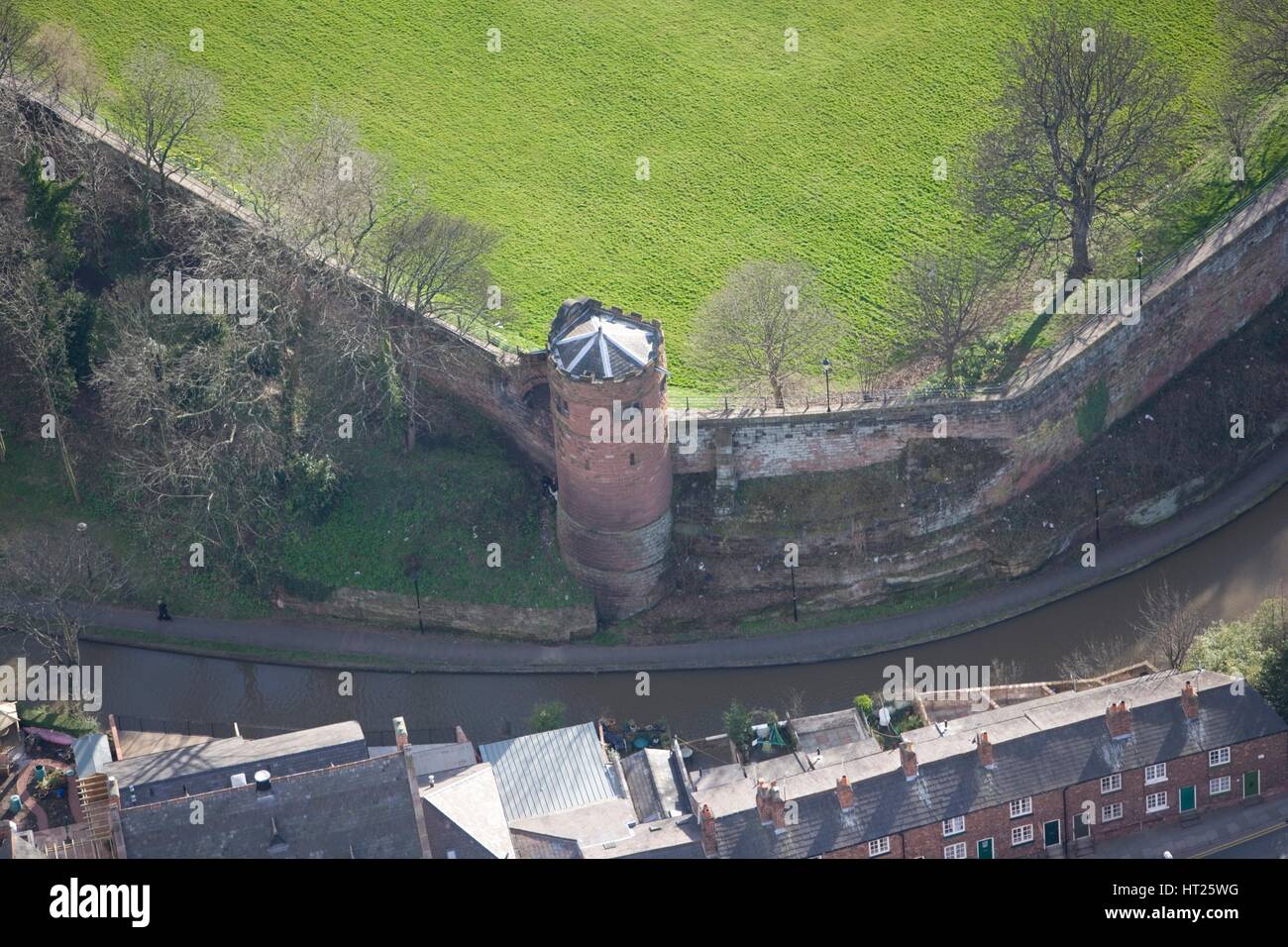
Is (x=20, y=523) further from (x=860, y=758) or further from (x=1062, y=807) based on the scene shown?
(x=1062, y=807)

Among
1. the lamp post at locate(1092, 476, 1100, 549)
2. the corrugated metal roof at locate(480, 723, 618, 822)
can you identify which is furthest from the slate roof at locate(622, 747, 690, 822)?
the lamp post at locate(1092, 476, 1100, 549)

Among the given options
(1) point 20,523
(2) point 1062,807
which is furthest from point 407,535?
(2) point 1062,807

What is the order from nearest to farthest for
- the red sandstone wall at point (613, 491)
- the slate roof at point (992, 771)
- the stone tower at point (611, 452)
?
the slate roof at point (992, 771) → the stone tower at point (611, 452) → the red sandstone wall at point (613, 491)

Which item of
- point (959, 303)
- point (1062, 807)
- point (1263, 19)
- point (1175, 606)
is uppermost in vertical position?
point (1263, 19)

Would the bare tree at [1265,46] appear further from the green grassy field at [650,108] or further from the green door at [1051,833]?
the green door at [1051,833]

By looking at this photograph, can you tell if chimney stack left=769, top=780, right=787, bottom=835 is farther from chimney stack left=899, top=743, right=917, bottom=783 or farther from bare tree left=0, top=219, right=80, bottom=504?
bare tree left=0, top=219, right=80, bottom=504

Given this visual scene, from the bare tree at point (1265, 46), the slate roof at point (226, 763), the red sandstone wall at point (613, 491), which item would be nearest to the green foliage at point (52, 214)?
the red sandstone wall at point (613, 491)
